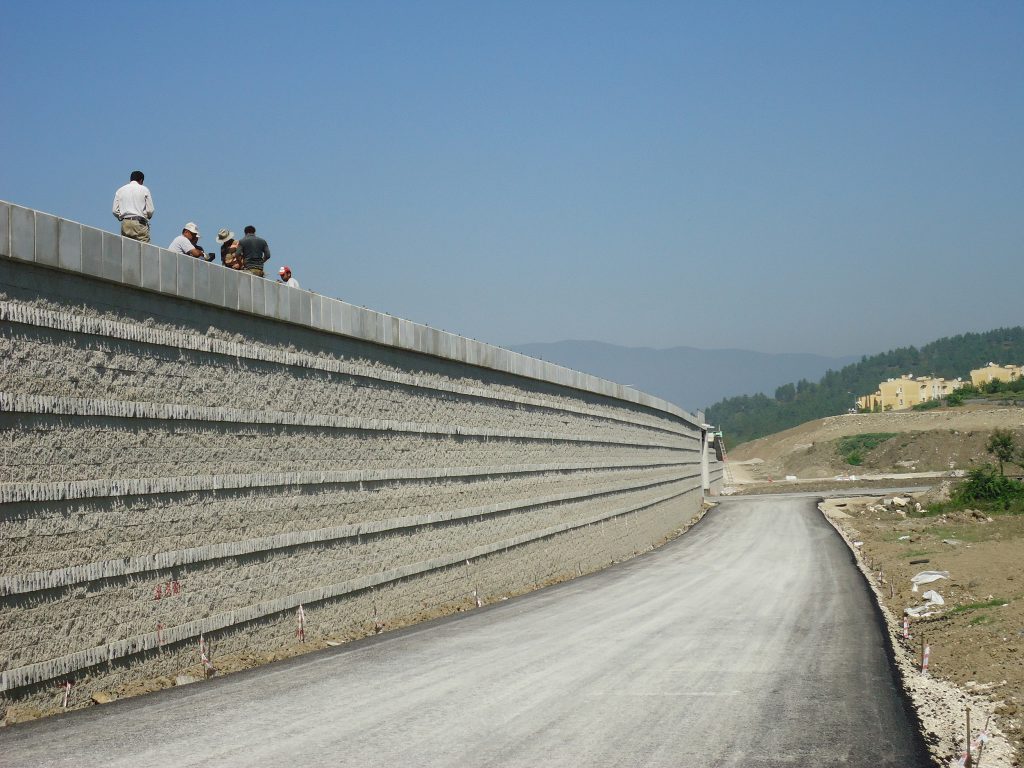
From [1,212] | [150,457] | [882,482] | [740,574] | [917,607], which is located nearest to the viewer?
[1,212]

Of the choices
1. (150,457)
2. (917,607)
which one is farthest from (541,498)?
(150,457)

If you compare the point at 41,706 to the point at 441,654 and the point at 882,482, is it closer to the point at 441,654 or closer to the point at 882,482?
the point at 441,654

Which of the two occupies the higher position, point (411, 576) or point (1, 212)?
point (1, 212)

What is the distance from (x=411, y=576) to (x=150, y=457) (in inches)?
277

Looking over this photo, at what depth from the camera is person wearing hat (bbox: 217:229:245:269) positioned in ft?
49.7

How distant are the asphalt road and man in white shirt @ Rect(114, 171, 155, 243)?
17.9 feet

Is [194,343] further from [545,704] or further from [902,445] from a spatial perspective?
[902,445]

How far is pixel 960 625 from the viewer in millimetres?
17281

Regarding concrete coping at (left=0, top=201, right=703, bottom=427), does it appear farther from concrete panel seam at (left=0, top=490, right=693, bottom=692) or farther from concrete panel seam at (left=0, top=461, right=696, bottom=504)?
concrete panel seam at (left=0, top=490, right=693, bottom=692)

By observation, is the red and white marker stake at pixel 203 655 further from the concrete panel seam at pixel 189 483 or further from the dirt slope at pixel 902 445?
the dirt slope at pixel 902 445

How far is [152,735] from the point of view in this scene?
9.22m

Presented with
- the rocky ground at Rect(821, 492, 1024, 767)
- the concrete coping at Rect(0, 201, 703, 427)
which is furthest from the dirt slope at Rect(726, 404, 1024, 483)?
the concrete coping at Rect(0, 201, 703, 427)

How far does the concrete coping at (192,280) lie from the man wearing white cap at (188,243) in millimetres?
866

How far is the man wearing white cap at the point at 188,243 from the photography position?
43.8ft
